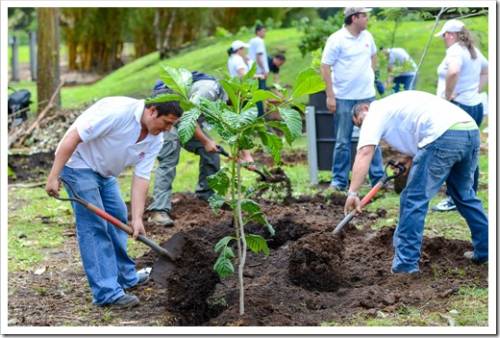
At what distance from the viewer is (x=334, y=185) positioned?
10.2 meters

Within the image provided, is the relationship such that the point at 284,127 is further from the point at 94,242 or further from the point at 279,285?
the point at 94,242

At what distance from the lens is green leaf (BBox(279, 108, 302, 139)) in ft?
17.6

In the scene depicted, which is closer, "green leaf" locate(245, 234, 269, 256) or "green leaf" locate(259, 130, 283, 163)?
"green leaf" locate(259, 130, 283, 163)

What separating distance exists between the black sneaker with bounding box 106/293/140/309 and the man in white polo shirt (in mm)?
4314

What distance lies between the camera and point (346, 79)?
32.9 feet

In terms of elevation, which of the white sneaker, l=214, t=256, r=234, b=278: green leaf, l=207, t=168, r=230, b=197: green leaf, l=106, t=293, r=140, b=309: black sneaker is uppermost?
l=207, t=168, r=230, b=197: green leaf

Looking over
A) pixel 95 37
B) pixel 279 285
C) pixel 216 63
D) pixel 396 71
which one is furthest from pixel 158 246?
pixel 95 37

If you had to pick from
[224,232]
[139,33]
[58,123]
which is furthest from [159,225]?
[139,33]

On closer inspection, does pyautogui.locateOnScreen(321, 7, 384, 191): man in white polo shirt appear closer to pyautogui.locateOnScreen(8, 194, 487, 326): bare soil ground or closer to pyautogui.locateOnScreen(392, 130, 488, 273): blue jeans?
pyautogui.locateOnScreen(8, 194, 487, 326): bare soil ground

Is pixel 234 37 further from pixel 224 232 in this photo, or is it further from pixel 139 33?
pixel 224 232

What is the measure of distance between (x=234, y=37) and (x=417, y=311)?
21.9 meters

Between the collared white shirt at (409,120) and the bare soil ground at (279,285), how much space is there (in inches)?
38.5

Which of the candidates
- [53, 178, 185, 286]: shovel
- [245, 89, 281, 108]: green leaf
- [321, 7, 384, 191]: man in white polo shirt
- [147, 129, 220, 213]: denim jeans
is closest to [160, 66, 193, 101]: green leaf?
[245, 89, 281, 108]: green leaf

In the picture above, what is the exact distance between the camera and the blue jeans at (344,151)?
10.0 meters
